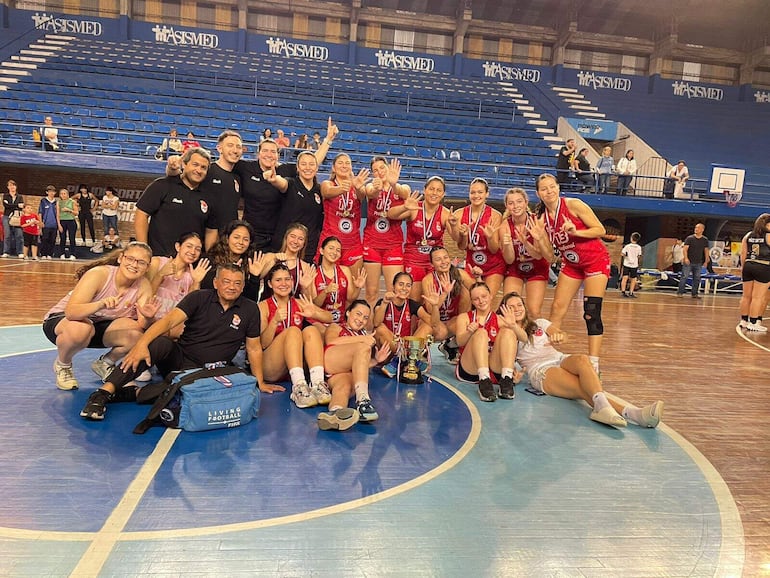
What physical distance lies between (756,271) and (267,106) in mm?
15503

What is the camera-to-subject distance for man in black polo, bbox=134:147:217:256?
417 centimetres

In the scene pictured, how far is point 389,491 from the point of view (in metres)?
2.54

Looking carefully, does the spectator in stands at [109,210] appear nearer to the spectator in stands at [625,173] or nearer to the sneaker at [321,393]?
the sneaker at [321,393]

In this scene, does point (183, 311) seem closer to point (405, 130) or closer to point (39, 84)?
point (405, 130)

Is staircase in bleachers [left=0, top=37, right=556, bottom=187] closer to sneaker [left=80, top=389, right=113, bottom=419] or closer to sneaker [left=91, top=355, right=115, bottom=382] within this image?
sneaker [left=91, top=355, right=115, bottom=382]

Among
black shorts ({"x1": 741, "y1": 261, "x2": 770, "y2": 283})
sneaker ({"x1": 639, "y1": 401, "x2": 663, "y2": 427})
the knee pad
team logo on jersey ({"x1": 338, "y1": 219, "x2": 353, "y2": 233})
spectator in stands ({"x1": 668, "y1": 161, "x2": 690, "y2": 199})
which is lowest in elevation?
sneaker ({"x1": 639, "y1": 401, "x2": 663, "y2": 427})

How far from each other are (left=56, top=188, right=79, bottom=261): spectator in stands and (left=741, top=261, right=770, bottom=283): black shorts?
14.1 m

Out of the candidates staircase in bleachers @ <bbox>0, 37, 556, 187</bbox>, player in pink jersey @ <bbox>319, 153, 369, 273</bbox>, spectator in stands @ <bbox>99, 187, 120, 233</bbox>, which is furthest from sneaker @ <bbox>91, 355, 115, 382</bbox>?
staircase in bleachers @ <bbox>0, 37, 556, 187</bbox>

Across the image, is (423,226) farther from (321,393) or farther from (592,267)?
(321,393)

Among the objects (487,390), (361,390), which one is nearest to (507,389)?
(487,390)

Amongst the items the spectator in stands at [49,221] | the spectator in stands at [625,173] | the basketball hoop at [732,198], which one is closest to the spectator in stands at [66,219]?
the spectator in stands at [49,221]

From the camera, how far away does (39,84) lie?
689 inches

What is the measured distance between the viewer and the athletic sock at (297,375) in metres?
3.71

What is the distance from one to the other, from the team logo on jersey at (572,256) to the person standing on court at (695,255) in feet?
31.3
